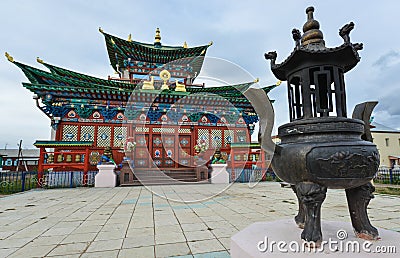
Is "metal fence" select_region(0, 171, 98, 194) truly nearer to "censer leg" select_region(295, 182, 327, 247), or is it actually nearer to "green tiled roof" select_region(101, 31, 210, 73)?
"green tiled roof" select_region(101, 31, 210, 73)

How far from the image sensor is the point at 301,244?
1887mm

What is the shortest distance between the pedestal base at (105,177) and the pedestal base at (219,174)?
5.03 m

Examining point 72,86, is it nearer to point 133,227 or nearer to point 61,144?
point 61,144

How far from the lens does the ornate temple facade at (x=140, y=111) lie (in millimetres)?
12062

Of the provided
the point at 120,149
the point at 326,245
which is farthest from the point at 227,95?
the point at 326,245

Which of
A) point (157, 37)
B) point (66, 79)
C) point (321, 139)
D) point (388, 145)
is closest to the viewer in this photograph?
point (321, 139)

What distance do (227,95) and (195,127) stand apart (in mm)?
3130

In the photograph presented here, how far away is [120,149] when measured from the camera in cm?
1284

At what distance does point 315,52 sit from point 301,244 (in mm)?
1755

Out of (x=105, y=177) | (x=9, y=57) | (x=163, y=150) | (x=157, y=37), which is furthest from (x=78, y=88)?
(x=157, y=37)

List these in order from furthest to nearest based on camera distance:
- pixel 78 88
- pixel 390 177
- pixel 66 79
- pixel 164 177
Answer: pixel 66 79, pixel 78 88, pixel 164 177, pixel 390 177

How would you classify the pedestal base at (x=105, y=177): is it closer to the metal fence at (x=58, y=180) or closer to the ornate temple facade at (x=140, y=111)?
the metal fence at (x=58, y=180)

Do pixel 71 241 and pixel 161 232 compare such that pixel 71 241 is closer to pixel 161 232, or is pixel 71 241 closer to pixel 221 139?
pixel 161 232

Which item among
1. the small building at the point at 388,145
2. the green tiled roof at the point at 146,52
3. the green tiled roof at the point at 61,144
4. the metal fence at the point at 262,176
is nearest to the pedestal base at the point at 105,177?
the green tiled roof at the point at 61,144
